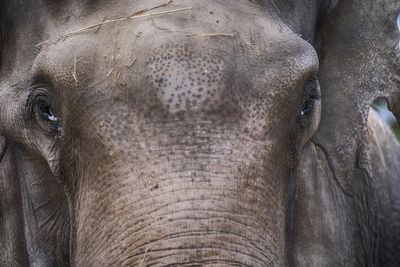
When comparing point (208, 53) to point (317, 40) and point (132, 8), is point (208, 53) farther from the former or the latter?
point (317, 40)

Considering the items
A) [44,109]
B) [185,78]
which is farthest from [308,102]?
[44,109]

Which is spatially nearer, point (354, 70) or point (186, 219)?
point (186, 219)

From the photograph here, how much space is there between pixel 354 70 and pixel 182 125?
1.40 meters

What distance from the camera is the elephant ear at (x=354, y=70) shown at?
4.92 metres

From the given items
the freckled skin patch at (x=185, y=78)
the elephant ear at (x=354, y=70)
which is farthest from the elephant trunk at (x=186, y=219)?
the elephant ear at (x=354, y=70)

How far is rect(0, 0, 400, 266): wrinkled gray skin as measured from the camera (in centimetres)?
372

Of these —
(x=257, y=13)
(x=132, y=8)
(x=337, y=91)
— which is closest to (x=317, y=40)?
(x=337, y=91)

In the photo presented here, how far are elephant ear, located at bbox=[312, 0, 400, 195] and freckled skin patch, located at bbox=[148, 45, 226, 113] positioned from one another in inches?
45.4

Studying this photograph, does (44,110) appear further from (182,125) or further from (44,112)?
(182,125)

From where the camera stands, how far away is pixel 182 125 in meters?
3.77

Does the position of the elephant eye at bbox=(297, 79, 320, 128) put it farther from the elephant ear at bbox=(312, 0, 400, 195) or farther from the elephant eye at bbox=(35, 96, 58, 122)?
the elephant eye at bbox=(35, 96, 58, 122)

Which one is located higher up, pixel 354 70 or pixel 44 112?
pixel 44 112

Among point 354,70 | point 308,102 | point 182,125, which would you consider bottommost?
point 354,70

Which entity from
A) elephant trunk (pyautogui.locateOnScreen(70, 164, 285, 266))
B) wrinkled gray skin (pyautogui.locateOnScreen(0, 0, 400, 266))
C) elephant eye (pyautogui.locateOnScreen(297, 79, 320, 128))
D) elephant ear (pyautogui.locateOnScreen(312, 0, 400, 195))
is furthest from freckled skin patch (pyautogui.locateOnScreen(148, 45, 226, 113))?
elephant ear (pyautogui.locateOnScreen(312, 0, 400, 195))
